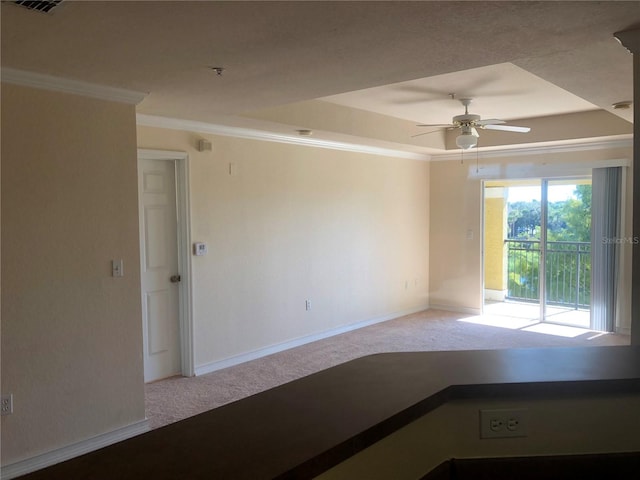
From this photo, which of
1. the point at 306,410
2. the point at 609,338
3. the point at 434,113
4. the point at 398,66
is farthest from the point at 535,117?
the point at 306,410

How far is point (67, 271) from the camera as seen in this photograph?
10.3ft

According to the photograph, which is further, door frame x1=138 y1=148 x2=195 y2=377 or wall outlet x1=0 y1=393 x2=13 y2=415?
door frame x1=138 y1=148 x2=195 y2=377

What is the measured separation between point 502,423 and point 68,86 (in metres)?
3.06

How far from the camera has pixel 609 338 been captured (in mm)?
5906

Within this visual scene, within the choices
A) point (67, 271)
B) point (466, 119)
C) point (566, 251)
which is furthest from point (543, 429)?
point (566, 251)

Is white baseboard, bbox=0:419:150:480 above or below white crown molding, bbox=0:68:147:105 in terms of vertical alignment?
below

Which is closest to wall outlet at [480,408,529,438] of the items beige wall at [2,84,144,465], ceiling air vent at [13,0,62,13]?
ceiling air vent at [13,0,62,13]

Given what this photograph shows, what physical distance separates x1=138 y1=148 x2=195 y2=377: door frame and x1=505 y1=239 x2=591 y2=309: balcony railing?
4902 millimetres

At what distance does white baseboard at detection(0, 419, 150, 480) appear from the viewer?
2898 millimetres

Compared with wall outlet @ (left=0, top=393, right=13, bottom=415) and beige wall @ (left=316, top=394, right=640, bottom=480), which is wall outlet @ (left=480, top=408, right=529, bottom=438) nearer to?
beige wall @ (left=316, top=394, right=640, bottom=480)

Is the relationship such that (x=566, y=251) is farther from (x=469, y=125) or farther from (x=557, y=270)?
(x=469, y=125)

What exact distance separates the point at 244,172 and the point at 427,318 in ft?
11.9

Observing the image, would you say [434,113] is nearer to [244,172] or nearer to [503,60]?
[244,172]

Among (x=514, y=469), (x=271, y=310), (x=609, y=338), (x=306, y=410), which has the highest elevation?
(x=306, y=410)
